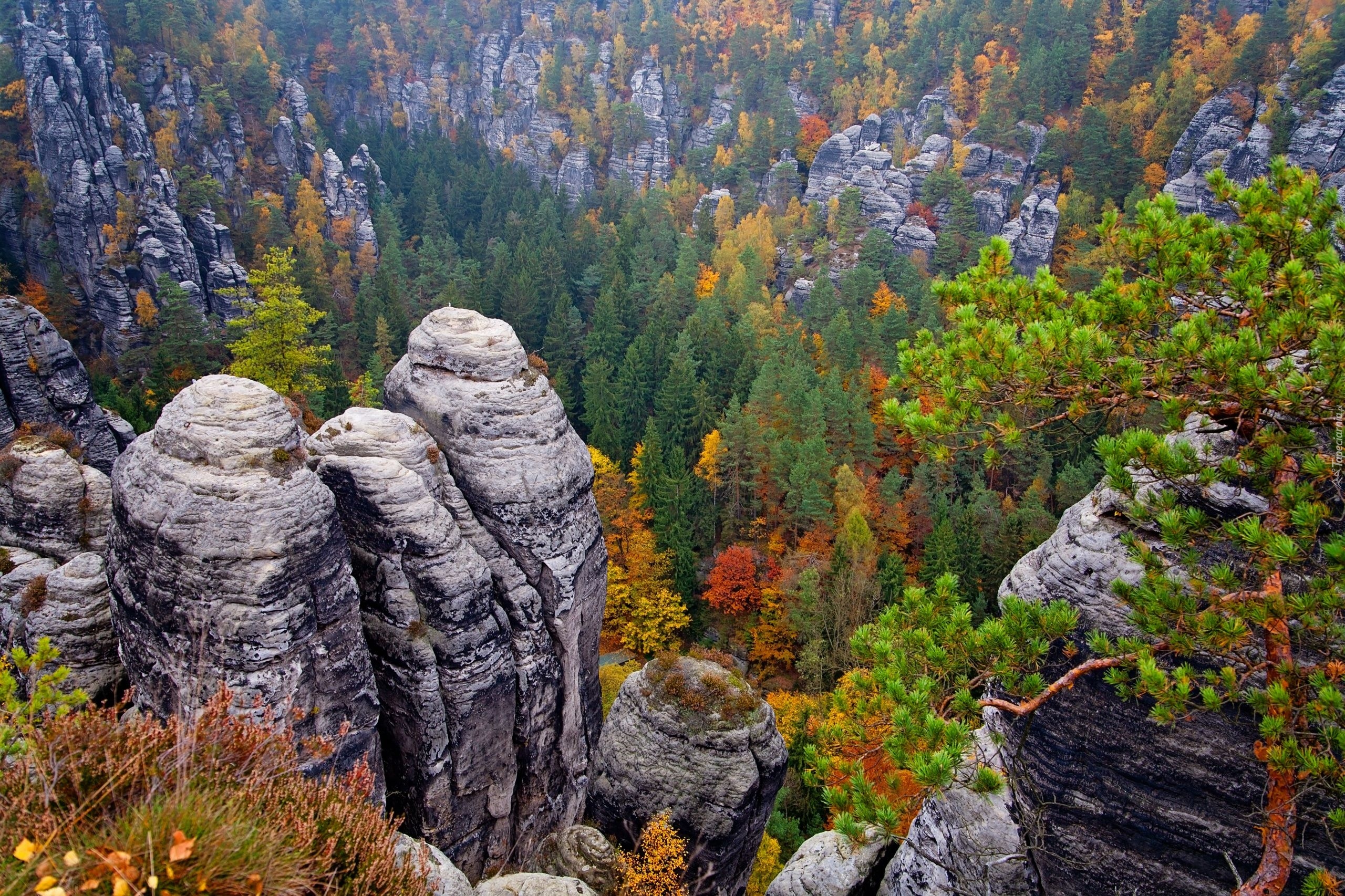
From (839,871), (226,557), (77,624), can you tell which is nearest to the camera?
(839,871)

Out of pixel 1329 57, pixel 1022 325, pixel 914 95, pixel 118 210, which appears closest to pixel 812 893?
pixel 1022 325

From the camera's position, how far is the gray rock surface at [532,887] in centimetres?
1711

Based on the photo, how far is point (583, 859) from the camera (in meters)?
20.7

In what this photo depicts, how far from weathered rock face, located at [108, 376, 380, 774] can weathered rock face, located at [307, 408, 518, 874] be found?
1983mm

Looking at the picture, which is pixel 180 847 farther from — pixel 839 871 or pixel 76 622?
pixel 76 622

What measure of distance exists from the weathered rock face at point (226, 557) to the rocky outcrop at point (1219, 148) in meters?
80.8

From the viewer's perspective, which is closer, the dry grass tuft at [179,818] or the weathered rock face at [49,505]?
the dry grass tuft at [179,818]

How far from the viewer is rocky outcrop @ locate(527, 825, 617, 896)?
20219 millimetres

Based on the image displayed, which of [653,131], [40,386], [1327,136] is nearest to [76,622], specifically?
[40,386]

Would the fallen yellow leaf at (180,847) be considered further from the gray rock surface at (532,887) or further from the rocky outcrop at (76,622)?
the rocky outcrop at (76,622)

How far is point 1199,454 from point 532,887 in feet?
48.8

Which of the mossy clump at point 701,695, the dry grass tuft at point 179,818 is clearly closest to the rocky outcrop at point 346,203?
the mossy clump at point 701,695

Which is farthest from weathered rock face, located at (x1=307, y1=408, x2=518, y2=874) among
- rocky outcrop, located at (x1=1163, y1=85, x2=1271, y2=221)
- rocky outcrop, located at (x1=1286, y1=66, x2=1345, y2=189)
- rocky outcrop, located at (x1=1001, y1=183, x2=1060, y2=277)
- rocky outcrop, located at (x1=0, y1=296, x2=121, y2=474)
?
rocky outcrop, located at (x1=1286, y1=66, x2=1345, y2=189)

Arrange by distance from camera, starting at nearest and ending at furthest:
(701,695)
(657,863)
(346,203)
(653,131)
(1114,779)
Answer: (1114,779), (657,863), (701,695), (346,203), (653,131)
